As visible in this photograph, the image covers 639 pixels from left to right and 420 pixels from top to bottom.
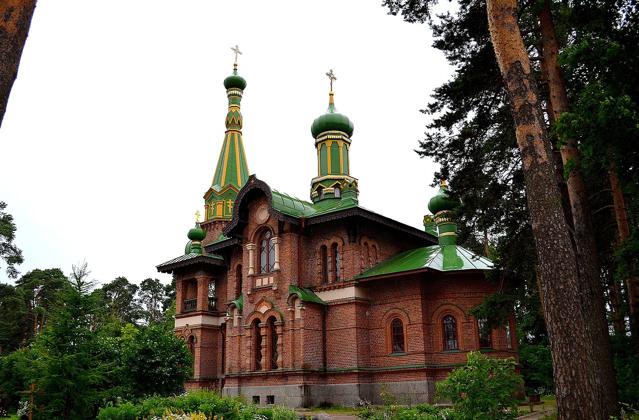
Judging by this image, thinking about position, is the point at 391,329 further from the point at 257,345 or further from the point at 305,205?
the point at 305,205

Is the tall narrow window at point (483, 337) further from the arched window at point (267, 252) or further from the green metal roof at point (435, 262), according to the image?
the arched window at point (267, 252)

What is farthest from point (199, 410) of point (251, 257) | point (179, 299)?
point (179, 299)

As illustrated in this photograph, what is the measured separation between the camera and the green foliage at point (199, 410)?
35.2ft

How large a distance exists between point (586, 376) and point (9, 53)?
673cm

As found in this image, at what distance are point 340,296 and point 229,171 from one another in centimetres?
1372

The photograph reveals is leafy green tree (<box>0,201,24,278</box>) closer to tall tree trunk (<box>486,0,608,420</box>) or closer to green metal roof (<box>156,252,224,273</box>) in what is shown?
green metal roof (<box>156,252,224,273</box>)

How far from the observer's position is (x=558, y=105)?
9.76 m

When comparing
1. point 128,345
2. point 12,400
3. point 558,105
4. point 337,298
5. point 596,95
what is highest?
point 558,105

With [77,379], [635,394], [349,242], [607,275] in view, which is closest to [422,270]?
[349,242]

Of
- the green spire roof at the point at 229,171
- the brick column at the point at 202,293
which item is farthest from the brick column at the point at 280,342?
the green spire roof at the point at 229,171

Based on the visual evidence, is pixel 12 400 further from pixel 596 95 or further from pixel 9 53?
pixel 596 95

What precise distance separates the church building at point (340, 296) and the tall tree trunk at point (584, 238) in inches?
334

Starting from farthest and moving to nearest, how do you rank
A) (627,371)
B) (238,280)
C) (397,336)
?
(238,280) < (397,336) < (627,371)

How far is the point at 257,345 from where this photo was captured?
20.5 m
